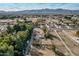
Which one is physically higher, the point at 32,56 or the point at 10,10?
the point at 10,10

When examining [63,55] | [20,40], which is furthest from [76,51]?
[20,40]

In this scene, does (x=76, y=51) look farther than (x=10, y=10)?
No

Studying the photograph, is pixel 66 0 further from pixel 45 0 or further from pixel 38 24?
pixel 38 24

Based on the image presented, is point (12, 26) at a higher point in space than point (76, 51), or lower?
higher

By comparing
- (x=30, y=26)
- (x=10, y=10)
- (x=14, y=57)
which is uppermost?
(x=10, y=10)

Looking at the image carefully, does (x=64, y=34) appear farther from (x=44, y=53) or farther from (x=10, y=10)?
(x=10, y=10)

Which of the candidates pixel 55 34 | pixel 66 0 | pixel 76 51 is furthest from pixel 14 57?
pixel 66 0

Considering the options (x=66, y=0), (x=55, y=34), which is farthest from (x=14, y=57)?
(x=66, y=0)

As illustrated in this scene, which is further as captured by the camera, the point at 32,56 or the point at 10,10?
the point at 10,10

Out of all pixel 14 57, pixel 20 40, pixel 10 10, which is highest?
pixel 10 10
